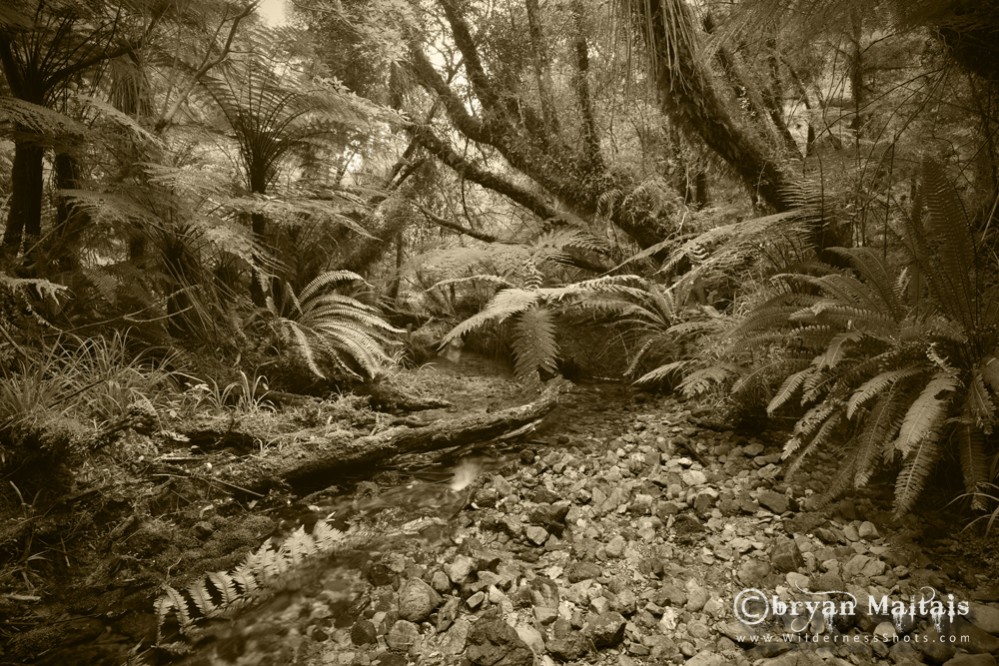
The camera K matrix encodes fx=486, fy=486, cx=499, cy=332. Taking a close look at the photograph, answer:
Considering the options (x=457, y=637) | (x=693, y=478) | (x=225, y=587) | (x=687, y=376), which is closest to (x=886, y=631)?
(x=693, y=478)

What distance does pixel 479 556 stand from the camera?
1903mm

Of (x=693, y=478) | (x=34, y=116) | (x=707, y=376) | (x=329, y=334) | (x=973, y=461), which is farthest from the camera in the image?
(x=329, y=334)

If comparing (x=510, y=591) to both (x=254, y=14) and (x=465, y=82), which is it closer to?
(x=254, y=14)

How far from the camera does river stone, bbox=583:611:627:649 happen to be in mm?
1481

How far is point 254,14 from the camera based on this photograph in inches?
152

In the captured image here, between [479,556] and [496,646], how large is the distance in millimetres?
453

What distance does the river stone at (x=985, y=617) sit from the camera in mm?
1347

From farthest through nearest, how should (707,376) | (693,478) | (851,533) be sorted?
(707,376)
(693,478)
(851,533)

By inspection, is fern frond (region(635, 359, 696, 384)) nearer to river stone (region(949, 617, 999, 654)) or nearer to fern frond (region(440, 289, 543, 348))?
fern frond (region(440, 289, 543, 348))

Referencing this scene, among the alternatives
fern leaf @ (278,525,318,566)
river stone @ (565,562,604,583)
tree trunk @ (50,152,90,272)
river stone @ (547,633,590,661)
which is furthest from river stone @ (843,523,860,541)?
tree trunk @ (50,152,90,272)

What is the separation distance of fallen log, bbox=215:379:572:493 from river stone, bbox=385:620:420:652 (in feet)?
3.50

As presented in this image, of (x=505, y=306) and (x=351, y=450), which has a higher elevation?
(x=505, y=306)

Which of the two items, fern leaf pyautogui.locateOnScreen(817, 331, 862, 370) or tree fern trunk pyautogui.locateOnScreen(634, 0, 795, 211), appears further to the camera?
tree fern trunk pyautogui.locateOnScreen(634, 0, 795, 211)

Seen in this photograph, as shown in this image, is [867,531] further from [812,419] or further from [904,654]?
[904,654]
